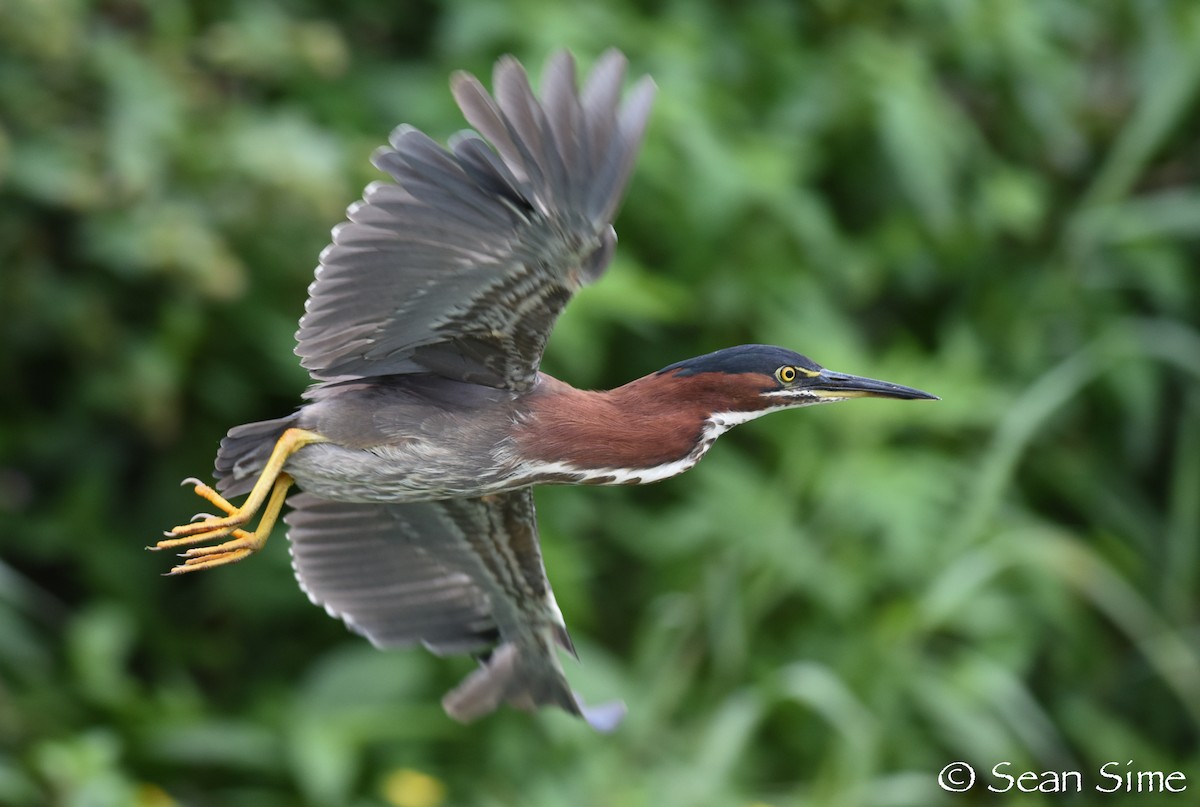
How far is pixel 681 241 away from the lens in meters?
5.50

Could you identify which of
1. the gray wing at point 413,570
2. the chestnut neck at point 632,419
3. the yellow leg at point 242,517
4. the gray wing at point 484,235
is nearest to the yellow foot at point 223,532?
the yellow leg at point 242,517

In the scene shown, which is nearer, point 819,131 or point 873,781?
point 873,781

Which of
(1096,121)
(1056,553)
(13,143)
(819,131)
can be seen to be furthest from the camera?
(1096,121)

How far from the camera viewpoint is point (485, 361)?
10.5 ft

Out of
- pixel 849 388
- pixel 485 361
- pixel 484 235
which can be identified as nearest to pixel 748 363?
pixel 849 388

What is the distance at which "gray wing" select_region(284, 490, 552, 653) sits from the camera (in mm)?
3791

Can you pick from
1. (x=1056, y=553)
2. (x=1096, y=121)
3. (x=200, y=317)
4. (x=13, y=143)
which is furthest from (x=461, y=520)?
(x=1096, y=121)

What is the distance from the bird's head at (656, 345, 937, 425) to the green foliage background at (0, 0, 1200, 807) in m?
1.44

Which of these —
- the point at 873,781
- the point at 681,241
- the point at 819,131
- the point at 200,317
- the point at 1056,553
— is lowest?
the point at 873,781

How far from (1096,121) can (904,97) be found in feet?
5.03

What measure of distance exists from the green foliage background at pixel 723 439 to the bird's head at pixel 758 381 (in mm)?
1444

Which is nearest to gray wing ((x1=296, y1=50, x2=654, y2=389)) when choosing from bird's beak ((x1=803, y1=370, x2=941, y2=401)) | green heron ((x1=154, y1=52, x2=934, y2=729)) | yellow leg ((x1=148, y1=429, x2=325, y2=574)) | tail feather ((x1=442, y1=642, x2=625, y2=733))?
green heron ((x1=154, y1=52, x2=934, y2=729))

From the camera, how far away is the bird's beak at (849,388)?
10.8ft

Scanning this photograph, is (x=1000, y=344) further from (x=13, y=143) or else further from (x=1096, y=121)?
(x=13, y=143)
